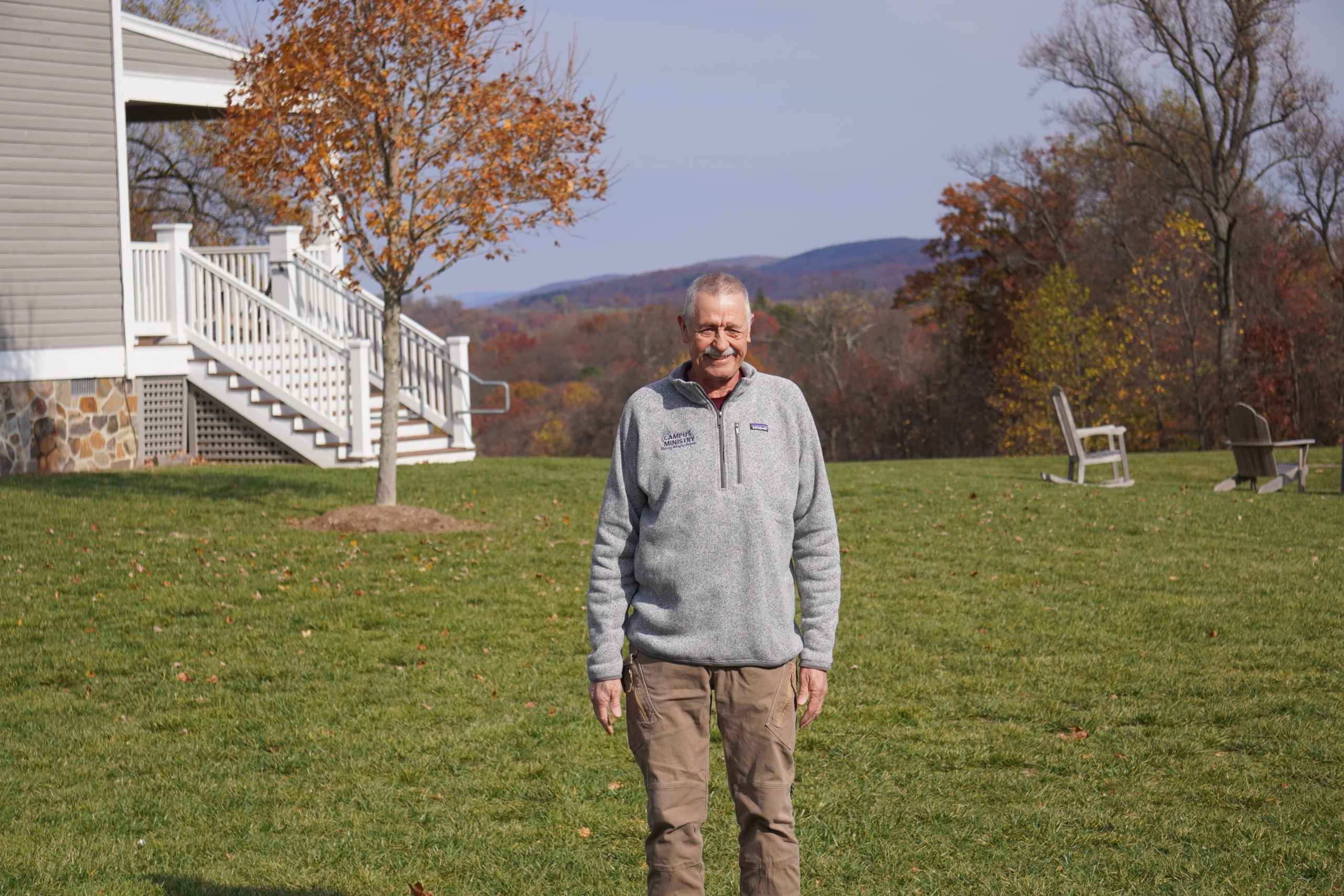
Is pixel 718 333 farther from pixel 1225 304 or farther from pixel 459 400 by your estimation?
pixel 1225 304

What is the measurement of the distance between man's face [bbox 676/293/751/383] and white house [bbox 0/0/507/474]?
1281 cm

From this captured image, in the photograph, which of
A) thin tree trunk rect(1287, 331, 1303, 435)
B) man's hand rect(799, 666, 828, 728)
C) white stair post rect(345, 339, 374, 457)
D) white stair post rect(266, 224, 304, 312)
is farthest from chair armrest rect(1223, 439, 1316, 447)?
thin tree trunk rect(1287, 331, 1303, 435)

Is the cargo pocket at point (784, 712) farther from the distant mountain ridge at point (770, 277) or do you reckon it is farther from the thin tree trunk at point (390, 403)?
the distant mountain ridge at point (770, 277)

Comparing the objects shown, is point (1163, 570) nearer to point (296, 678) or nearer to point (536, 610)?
point (536, 610)

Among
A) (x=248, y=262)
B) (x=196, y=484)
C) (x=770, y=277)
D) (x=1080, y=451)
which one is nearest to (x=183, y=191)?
(x=248, y=262)

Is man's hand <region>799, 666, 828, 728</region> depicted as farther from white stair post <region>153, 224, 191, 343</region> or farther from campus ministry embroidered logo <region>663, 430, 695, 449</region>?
white stair post <region>153, 224, 191, 343</region>

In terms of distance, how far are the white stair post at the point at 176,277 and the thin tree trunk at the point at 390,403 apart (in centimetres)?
548

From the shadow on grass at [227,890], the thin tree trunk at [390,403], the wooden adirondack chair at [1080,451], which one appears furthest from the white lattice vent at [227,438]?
the shadow on grass at [227,890]

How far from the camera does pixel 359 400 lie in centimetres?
1530

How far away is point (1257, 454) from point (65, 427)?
45.6 feet

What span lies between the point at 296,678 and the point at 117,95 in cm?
1111

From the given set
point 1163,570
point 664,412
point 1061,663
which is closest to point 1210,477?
point 1163,570

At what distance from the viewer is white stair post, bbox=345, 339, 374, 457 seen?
49.9ft

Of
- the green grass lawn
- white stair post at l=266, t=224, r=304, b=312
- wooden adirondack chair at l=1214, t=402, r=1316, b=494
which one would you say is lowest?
the green grass lawn
